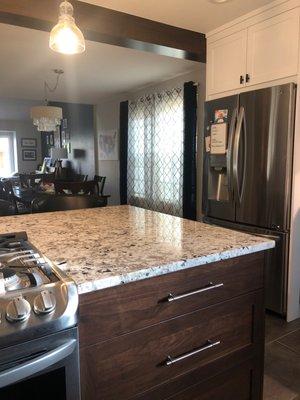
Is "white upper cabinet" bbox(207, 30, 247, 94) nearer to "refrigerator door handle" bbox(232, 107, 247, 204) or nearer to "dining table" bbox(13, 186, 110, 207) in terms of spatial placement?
"refrigerator door handle" bbox(232, 107, 247, 204)

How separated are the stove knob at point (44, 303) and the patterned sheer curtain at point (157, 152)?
11.5 ft

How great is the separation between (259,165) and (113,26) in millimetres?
1512

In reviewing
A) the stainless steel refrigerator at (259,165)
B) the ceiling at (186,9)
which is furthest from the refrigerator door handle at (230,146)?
the ceiling at (186,9)

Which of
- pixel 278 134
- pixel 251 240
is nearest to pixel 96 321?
pixel 251 240

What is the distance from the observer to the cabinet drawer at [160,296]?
3.06 ft

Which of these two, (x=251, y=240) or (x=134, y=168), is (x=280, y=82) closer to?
(x=251, y=240)

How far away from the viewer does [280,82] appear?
7.61ft

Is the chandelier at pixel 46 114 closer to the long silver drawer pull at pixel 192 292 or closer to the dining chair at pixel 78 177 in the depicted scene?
the dining chair at pixel 78 177

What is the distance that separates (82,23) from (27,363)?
7.54 feet

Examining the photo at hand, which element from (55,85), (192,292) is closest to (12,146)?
(55,85)

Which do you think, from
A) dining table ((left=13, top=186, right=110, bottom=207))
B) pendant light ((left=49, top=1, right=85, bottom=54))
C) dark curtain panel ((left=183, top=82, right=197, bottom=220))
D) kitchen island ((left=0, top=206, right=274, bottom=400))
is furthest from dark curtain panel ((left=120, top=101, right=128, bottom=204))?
kitchen island ((left=0, top=206, right=274, bottom=400))

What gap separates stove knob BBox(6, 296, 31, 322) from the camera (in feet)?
2.38

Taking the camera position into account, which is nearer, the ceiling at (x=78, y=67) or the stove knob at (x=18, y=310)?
the stove knob at (x=18, y=310)

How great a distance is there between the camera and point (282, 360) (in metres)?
1.97
